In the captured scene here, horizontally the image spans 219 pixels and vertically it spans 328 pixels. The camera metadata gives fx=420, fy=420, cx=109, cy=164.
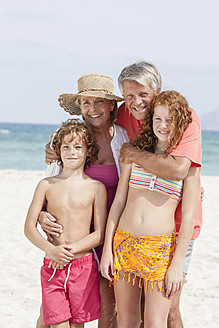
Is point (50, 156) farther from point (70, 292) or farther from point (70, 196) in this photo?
point (70, 292)

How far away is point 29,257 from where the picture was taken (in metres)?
6.25

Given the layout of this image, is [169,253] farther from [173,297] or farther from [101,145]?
[101,145]

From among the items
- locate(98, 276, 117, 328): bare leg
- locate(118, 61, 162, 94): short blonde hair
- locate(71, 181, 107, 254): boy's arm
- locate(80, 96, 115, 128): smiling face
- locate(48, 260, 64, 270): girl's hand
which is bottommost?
locate(98, 276, 117, 328): bare leg

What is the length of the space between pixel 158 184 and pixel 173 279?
618mm

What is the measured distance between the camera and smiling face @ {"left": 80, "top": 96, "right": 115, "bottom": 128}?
11.0 ft

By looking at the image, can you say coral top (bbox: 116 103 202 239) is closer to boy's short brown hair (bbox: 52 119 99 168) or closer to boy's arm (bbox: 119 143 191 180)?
boy's arm (bbox: 119 143 191 180)

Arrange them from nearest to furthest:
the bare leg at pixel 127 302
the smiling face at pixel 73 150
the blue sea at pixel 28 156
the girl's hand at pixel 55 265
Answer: the bare leg at pixel 127 302 → the girl's hand at pixel 55 265 → the smiling face at pixel 73 150 → the blue sea at pixel 28 156

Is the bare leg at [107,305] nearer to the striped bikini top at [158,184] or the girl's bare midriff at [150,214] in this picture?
the girl's bare midriff at [150,214]

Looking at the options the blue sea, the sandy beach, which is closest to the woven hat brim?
the sandy beach

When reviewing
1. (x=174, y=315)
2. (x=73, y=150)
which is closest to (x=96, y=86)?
(x=73, y=150)

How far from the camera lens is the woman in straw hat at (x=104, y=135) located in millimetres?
3271

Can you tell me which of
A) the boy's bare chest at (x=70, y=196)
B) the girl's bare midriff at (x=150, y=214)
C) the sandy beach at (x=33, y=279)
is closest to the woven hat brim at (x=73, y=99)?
the boy's bare chest at (x=70, y=196)

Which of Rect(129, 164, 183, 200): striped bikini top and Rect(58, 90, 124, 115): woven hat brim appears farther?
Rect(58, 90, 124, 115): woven hat brim

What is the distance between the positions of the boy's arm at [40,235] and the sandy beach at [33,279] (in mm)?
1702
